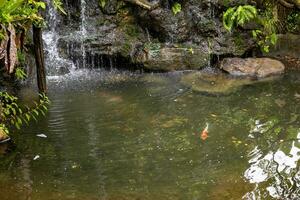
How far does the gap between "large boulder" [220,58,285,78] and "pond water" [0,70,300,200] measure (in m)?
0.58

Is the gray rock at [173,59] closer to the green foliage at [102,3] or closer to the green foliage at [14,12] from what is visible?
the green foliage at [102,3]

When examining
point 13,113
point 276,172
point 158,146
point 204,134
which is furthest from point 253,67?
point 13,113

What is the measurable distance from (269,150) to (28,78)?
565 centimetres

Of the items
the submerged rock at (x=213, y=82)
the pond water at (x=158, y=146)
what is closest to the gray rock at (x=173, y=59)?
the submerged rock at (x=213, y=82)

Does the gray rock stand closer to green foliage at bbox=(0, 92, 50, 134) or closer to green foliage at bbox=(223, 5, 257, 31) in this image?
green foliage at bbox=(223, 5, 257, 31)

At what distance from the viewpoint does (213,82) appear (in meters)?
9.50

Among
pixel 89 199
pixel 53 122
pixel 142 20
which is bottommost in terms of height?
pixel 89 199

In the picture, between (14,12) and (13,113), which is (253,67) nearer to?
(13,113)

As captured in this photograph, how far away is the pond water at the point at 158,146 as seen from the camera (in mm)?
5410

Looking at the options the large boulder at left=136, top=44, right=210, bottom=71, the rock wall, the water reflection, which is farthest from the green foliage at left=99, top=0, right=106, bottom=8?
the water reflection

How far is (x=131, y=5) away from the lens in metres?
11.0

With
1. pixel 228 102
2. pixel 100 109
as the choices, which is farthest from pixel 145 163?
pixel 228 102

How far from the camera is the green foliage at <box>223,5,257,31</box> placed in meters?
A: 9.76

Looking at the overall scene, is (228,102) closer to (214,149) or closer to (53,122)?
(214,149)
